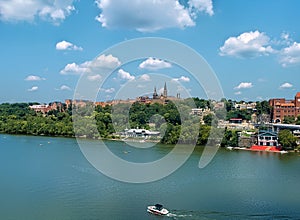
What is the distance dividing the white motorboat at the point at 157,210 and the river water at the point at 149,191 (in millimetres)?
129

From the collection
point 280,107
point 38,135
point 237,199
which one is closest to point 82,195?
point 237,199

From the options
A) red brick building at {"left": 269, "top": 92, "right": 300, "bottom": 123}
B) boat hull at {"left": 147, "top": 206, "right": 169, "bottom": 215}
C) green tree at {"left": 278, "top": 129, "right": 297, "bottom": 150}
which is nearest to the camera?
boat hull at {"left": 147, "top": 206, "right": 169, "bottom": 215}

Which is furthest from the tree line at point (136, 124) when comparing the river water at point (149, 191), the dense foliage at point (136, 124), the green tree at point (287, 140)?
the river water at point (149, 191)

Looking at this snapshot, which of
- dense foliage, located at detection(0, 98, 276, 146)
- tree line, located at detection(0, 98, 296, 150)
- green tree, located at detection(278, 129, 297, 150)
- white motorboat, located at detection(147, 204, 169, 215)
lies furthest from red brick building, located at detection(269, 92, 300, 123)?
white motorboat, located at detection(147, 204, 169, 215)

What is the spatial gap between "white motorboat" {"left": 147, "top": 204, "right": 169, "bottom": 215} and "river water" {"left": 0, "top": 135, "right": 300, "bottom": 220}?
13 centimetres

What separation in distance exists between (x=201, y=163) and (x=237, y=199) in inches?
154

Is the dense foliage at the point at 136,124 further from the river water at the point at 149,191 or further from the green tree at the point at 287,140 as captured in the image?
the river water at the point at 149,191

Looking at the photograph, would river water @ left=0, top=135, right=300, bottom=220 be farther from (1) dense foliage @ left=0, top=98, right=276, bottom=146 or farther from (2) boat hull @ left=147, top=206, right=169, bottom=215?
(1) dense foliage @ left=0, top=98, right=276, bottom=146

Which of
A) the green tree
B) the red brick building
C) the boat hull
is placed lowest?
the boat hull

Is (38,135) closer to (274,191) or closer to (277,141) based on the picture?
(277,141)

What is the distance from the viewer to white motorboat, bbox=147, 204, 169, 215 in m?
6.19

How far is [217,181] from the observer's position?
882 cm

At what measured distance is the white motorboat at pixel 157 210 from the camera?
6.19m

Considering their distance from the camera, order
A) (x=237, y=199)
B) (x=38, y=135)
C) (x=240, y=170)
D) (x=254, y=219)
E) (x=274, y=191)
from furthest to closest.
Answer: (x=38, y=135)
(x=240, y=170)
(x=274, y=191)
(x=237, y=199)
(x=254, y=219)
